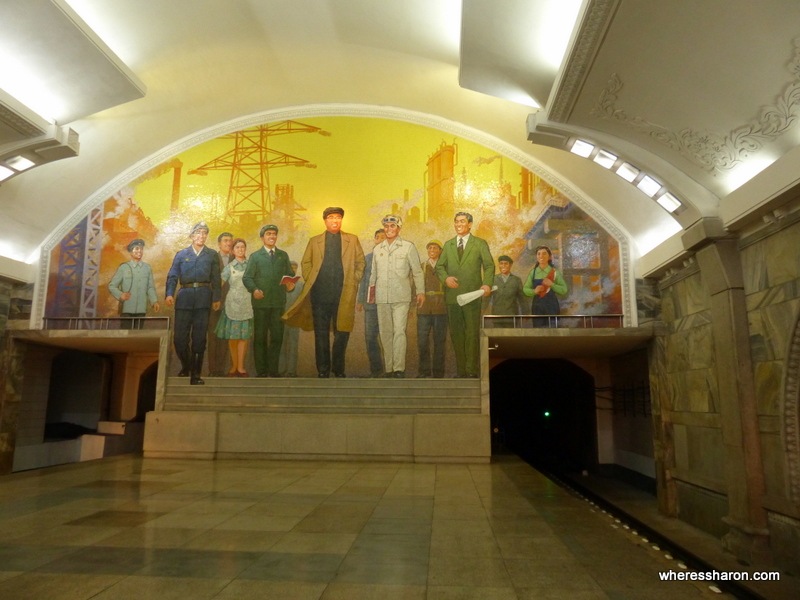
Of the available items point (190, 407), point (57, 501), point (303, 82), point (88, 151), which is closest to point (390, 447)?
point (190, 407)

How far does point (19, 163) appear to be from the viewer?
820 centimetres

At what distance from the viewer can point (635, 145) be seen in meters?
6.95

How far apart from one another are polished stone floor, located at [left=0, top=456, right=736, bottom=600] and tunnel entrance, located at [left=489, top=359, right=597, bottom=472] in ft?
21.7

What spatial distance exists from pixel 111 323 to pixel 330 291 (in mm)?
4347

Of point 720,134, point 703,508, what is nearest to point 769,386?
point 720,134

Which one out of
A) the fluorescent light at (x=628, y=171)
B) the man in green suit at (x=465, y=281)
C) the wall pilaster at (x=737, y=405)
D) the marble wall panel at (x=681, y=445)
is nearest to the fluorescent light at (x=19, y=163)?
the man in green suit at (x=465, y=281)

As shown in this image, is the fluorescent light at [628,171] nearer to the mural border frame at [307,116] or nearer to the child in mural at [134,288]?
the mural border frame at [307,116]

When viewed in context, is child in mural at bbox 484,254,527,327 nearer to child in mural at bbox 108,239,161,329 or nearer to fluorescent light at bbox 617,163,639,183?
fluorescent light at bbox 617,163,639,183

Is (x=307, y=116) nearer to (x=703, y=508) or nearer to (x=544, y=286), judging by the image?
(x=544, y=286)

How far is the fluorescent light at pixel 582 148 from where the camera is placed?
7323mm

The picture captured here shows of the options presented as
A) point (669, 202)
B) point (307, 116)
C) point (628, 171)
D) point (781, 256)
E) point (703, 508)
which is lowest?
point (703, 508)

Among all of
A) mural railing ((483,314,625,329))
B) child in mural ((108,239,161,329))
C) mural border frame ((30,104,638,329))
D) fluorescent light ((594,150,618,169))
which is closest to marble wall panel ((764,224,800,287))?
fluorescent light ((594,150,618,169))

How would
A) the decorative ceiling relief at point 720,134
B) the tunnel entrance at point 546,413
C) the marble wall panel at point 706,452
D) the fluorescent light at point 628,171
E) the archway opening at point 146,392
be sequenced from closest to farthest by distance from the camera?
1. the decorative ceiling relief at point 720,134
2. the marble wall panel at point 706,452
3. the fluorescent light at point 628,171
4. the tunnel entrance at point 546,413
5. the archway opening at point 146,392

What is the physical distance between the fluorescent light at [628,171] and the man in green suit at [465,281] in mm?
3473
